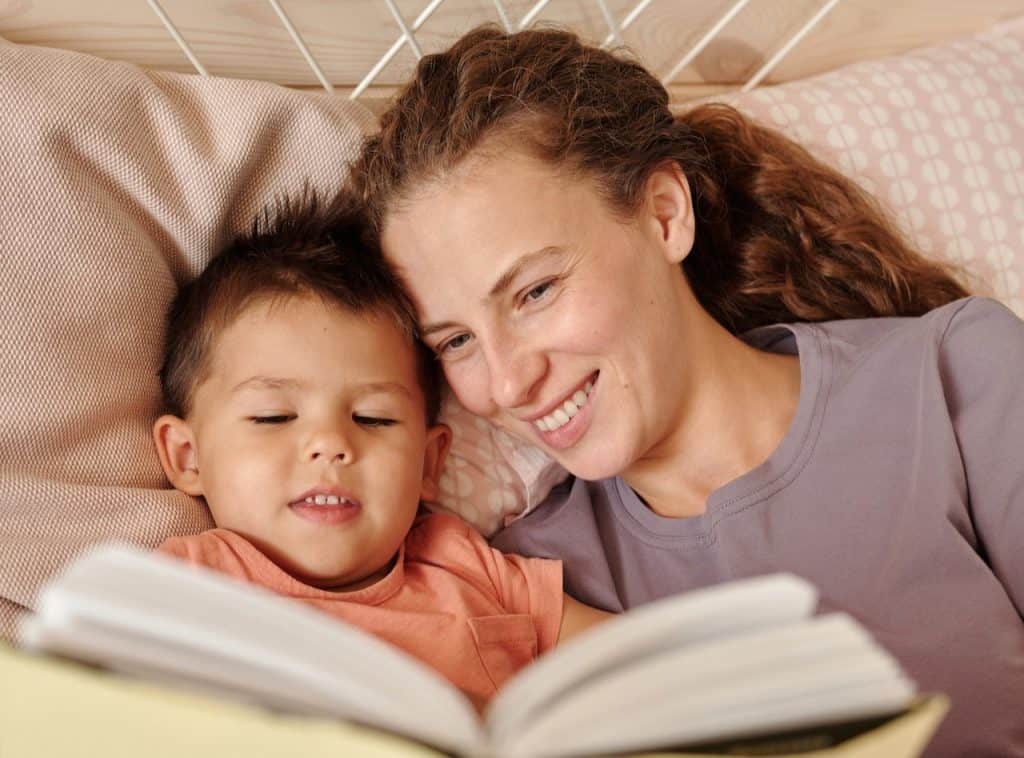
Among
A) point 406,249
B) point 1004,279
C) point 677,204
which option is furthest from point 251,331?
point 1004,279

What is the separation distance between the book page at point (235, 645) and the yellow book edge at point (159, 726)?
0.4 inches

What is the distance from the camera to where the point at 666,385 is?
3.92 ft

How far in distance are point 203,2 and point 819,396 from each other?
0.92 meters

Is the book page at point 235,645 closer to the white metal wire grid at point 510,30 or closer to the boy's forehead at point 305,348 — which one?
the boy's forehead at point 305,348

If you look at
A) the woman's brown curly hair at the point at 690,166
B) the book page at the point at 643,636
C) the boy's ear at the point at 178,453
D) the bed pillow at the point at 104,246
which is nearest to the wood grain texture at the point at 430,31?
the bed pillow at the point at 104,246

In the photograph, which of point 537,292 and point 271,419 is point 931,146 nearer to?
point 537,292

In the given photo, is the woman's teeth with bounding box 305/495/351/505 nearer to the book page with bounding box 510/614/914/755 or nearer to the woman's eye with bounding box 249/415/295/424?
the woman's eye with bounding box 249/415/295/424

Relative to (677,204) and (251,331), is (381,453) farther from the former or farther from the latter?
(677,204)

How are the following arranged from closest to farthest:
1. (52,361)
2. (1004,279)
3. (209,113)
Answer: (52,361), (209,113), (1004,279)

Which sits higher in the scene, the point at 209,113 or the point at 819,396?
the point at 209,113

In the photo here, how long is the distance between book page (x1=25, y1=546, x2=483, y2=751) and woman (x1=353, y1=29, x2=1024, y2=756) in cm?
62

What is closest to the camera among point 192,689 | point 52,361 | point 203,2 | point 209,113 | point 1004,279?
point 192,689

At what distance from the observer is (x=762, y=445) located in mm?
1271

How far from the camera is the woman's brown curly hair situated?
3.85ft
